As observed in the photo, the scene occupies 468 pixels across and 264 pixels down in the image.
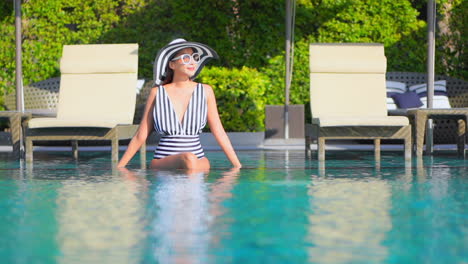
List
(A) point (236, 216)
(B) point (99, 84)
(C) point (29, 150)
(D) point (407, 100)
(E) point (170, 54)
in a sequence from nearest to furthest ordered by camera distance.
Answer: (A) point (236, 216) < (E) point (170, 54) < (C) point (29, 150) < (B) point (99, 84) < (D) point (407, 100)

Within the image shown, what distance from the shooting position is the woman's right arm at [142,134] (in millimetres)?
5691

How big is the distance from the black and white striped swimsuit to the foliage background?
633cm

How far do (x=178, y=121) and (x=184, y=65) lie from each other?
418 mm

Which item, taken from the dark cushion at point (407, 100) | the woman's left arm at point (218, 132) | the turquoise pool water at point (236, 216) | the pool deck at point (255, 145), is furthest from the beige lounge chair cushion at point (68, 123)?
the dark cushion at point (407, 100)

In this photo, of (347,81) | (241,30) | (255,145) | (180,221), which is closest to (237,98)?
(255,145)

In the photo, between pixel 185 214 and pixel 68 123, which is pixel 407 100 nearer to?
pixel 68 123

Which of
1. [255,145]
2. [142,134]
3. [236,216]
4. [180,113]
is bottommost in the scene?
[255,145]

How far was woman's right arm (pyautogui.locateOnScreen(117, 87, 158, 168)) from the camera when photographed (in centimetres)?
569

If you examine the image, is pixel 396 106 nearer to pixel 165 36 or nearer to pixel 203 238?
pixel 165 36

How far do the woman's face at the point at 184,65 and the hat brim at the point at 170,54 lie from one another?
48 mm

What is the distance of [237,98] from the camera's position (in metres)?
11.0

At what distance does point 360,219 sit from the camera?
11.2 ft

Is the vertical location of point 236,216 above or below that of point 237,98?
below

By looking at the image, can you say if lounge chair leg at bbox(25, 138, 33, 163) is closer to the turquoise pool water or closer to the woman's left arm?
the turquoise pool water
